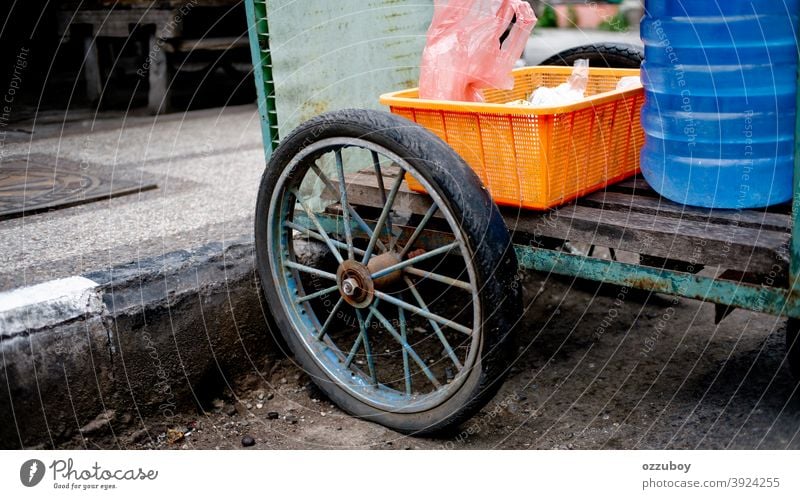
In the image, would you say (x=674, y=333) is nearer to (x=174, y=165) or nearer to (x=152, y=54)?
(x=174, y=165)

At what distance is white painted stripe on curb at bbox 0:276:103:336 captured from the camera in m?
2.29

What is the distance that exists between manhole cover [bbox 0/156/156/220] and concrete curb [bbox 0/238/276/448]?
1071 mm

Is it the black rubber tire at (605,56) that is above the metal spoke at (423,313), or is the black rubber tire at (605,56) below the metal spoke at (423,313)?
above

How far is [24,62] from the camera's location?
6.93 m

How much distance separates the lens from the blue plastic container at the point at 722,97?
2.12 metres

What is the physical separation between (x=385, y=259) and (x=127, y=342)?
83cm

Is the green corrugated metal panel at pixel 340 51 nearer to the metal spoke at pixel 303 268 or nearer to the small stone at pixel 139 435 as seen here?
the metal spoke at pixel 303 268

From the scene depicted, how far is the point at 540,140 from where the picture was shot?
7.04ft

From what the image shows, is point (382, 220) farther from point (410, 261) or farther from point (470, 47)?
point (470, 47)

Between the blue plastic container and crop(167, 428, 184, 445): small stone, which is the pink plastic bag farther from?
crop(167, 428, 184, 445): small stone

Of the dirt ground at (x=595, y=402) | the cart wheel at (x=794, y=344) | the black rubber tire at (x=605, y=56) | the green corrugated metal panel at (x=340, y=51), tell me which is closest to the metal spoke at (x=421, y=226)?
the dirt ground at (x=595, y=402)

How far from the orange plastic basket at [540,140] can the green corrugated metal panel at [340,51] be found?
54cm

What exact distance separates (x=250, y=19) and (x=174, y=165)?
5.86ft

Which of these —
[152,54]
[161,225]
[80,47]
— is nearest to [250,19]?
[161,225]
